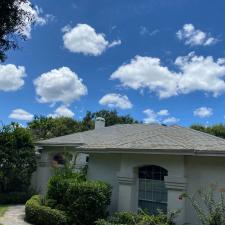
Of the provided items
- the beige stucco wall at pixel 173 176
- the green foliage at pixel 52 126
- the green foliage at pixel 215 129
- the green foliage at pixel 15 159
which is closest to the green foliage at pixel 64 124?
the green foliage at pixel 52 126

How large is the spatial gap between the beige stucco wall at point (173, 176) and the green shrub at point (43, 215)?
2586mm

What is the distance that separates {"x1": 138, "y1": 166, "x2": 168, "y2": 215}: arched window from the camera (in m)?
14.7

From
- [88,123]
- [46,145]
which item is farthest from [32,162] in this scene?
[88,123]

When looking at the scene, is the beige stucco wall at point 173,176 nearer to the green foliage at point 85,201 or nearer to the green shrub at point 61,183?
the green foliage at point 85,201

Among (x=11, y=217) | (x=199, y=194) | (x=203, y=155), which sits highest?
(x=203, y=155)

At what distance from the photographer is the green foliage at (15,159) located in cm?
2103

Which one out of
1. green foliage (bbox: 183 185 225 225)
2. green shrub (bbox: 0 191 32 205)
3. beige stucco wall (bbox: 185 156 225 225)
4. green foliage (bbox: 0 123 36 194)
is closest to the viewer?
green foliage (bbox: 183 185 225 225)

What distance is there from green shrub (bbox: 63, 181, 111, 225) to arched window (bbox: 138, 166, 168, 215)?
1.84 meters

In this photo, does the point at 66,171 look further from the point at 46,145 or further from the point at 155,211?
the point at 46,145

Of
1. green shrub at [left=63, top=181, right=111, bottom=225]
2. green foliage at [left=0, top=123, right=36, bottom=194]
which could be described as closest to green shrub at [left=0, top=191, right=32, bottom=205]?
green foliage at [left=0, top=123, right=36, bottom=194]

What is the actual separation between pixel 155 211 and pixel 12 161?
31.5ft

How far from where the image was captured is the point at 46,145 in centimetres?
2230

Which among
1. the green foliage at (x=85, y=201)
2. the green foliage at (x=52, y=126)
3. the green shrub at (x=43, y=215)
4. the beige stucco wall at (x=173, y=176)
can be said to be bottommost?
the green shrub at (x=43, y=215)

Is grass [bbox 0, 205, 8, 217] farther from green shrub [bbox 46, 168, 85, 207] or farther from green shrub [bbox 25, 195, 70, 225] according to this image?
green shrub [bbox 46, 168, 85, 207]
